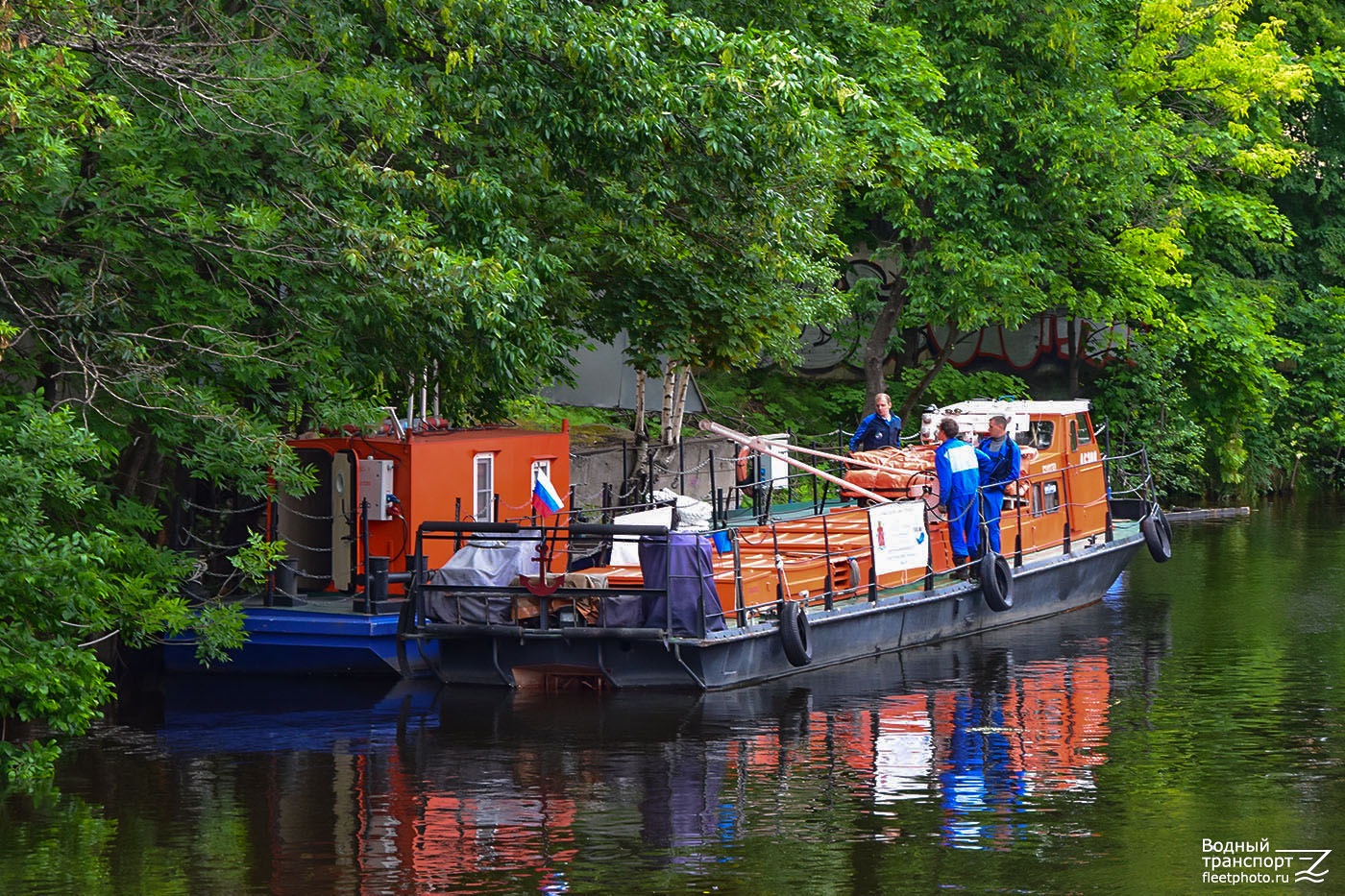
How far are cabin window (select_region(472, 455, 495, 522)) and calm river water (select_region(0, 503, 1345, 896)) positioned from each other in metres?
2.39

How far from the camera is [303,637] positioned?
61.5 ft

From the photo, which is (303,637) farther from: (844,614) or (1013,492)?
(1013,492)

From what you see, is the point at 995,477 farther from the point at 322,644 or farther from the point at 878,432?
the point at 322,644

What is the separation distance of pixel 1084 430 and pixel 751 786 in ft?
41.3

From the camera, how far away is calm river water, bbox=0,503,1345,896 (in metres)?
11.6

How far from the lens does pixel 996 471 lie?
2231 centimetres

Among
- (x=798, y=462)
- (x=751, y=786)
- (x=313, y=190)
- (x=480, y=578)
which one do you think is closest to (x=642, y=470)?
(x=798, y=462)

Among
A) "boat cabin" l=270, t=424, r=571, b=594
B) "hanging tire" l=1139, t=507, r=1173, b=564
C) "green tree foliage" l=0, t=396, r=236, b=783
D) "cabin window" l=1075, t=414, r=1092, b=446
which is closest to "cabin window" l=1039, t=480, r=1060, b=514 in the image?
"cabin window" l=1075, t=414, r=1092, b=446

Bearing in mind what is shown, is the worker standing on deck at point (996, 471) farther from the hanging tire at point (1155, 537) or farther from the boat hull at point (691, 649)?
the hanging tire at point (1155, 537)

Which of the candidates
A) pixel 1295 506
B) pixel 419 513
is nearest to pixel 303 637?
pixel 419 513

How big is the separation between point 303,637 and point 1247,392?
23174mm

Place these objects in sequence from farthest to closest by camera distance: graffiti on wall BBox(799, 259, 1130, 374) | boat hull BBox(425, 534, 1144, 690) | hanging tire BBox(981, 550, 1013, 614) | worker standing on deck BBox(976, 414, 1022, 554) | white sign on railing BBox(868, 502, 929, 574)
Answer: graffiti on wall BBox(799, 259, 1130, 374) < worker standing on deck BBox(976, 414, 1022, 554) < hanging tire BBox(981, 550, 1013, 614) < white sign on railing BBox(868, 502, 929, 574) < boat hull BBox(425, 534, 1144, 690)

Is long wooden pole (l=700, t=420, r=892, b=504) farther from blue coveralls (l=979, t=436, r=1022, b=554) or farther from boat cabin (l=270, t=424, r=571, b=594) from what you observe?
boat cabin (l=270, t=424, r=571, b=594)

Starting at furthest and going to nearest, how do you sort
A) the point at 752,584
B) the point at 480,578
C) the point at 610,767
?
the point at 752,584, the point at 480,578, the point at 610,767
